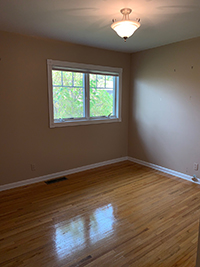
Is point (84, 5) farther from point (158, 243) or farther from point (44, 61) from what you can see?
point (158, 243)

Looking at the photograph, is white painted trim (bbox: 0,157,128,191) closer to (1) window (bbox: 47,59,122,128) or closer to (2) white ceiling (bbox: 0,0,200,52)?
(1) window (bbox: 47,59,122,128)

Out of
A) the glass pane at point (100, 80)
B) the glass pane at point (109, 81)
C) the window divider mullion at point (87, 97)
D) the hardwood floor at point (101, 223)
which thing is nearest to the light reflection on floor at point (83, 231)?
the hardwood floor at point (101, 223)

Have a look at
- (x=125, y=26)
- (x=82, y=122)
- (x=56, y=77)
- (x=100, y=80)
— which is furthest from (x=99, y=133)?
(x=125, y=26)

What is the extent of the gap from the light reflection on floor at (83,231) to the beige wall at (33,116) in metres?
1.53

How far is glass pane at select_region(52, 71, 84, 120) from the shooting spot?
12.6ft

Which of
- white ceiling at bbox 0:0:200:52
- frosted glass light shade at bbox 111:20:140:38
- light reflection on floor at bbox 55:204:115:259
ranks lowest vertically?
light reflection on floor at bbox 55:204:115:259

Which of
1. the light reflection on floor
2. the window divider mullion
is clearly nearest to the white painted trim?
the window divider mullion

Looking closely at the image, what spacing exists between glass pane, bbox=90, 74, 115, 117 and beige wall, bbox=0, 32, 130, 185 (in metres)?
0.35

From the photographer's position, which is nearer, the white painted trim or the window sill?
the white painted trim

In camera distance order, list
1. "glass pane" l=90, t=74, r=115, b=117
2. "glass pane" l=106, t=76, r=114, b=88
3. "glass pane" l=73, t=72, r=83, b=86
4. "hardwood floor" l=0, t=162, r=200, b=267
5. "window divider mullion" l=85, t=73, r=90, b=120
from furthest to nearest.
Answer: "glass pane" l=106, t=76, r=114, b=88 → "glass pane" l=90, t=74, r=115, b=117 → "window divider mullion" l=85, t=73, r=90, b=120 → "glass pane" l=73, t=72, r=83, b=86 → "hardwood floor" l=0, t=162, r=200, b=267

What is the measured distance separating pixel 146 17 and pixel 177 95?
1.72 meters

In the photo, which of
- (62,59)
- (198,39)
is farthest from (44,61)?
(198,39)

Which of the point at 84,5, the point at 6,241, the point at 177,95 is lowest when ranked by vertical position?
the point at 6,241

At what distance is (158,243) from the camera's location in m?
2.15
